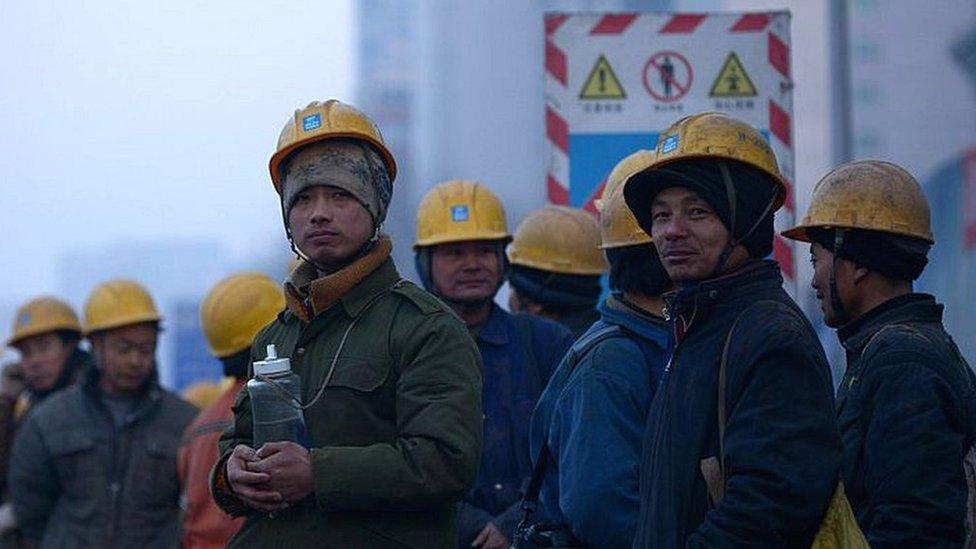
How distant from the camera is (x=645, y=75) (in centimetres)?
761

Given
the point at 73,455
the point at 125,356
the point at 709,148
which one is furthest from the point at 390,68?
the point at 709,148

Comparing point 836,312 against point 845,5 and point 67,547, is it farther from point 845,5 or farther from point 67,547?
point 845,5

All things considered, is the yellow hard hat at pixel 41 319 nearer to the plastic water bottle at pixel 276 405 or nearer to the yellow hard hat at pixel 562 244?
the yellow hard hat at pixel 562 244

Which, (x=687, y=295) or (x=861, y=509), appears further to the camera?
(x=861, y=509)

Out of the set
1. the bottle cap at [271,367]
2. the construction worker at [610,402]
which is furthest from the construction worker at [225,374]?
the bottle cap at [271,367]

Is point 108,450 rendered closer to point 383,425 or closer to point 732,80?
point 732,80

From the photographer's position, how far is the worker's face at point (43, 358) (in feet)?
35.0

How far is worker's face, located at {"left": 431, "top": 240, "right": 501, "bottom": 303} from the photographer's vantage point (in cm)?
683

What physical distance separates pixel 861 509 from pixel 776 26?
328 cm

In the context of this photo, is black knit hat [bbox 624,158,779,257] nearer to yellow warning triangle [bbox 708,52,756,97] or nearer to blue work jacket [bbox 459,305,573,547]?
blue work jacket [bbox 459,305,573,547]

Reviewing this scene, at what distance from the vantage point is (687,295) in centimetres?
414

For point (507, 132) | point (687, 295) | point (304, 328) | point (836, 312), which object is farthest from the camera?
point (507, 132)

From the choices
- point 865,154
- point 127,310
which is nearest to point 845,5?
point 865,154

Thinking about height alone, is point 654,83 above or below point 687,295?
above
